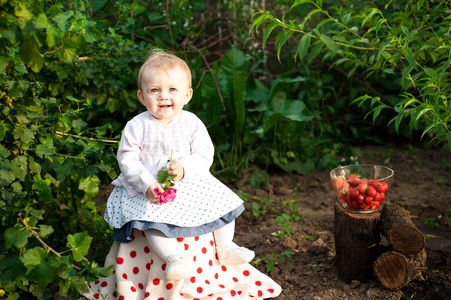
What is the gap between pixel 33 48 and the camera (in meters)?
1.47

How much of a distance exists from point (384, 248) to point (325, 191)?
4.38ft

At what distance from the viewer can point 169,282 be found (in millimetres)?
2221

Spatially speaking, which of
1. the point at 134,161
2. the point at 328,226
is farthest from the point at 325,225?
the point at 134,161

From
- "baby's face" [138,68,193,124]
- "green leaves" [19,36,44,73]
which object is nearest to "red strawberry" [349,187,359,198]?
"baby's face" [138,68,193,124]

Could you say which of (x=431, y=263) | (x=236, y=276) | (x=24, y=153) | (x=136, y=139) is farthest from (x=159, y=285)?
(x=431, y=263)

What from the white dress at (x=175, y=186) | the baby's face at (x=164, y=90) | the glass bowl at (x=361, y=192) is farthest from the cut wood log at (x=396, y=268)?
the baby's face at (x=164, y=90)

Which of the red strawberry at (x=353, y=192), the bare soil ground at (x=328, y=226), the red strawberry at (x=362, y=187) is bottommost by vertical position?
the bare soil ground at (x=328, y=226)

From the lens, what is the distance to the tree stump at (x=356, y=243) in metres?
2.34

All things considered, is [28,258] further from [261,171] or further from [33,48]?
[261,171]

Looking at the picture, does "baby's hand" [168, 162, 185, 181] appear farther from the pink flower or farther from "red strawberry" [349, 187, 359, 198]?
Answer: "red strawberry" [349, 187, 359, 198]

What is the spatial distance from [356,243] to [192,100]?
6.19ft

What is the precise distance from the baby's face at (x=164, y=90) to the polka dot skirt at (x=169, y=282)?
1.95 ft

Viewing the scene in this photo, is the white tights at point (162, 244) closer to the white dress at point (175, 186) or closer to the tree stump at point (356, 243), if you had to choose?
the white dress at point (175, 186)

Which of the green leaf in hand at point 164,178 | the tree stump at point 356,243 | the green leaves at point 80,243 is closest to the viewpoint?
the green leaves at point 80,243
